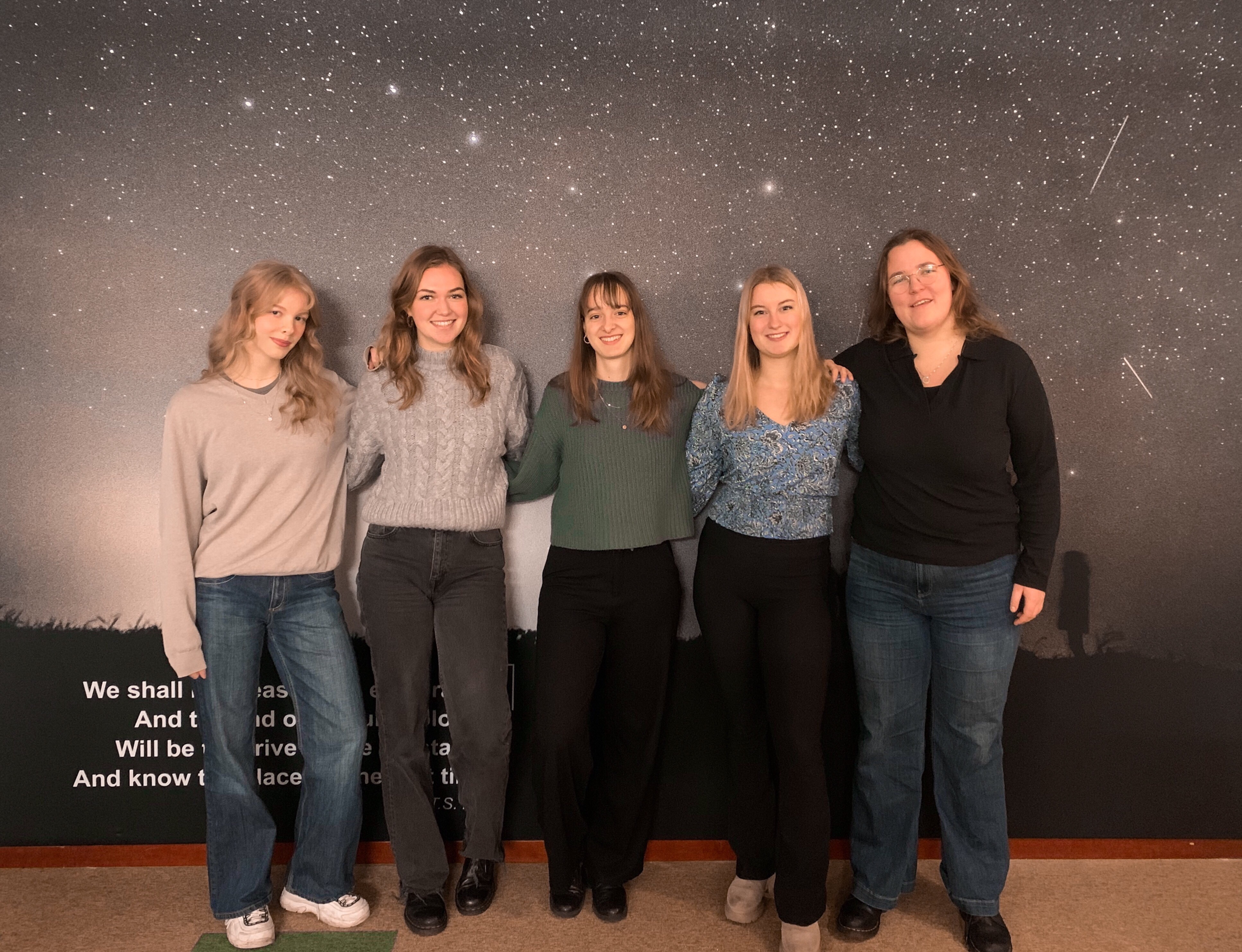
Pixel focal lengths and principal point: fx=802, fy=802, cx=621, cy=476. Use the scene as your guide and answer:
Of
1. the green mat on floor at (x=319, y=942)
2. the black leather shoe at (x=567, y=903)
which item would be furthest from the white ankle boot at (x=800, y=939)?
the green mat on floor at (x=319, y=942)

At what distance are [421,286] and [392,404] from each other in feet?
1.10

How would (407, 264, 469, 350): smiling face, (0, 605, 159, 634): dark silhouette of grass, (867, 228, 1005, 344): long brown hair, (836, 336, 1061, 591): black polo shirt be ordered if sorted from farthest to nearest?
(0, 605, 159, 634): dark silhouette of grass < (407, 264, 469, 350): smiling face < (867, 228, 1005, 344): long brown hair < (836, 336, 1061, 591): black polo shirt

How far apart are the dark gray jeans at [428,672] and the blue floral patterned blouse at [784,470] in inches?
27.7

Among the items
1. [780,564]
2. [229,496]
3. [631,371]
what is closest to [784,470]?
[780,564]

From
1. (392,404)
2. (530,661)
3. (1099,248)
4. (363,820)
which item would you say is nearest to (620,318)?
(392,404)

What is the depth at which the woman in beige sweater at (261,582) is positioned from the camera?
2.06m

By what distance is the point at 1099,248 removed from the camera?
8.11 feet

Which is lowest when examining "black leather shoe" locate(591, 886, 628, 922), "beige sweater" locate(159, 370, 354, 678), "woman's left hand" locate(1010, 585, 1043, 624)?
"black leather shoe" locate(591, 886, 628, 922)

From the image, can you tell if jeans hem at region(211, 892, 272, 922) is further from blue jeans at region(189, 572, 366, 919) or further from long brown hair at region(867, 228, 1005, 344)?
long brown hair at region(867, 228, 1005, 344)

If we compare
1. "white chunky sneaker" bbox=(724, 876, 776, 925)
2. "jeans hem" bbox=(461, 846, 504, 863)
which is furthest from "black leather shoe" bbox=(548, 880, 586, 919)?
"white chunky sneaker" bbox=(724, 876, 776, 925)

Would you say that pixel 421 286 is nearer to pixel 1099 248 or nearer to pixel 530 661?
pixel 530 661

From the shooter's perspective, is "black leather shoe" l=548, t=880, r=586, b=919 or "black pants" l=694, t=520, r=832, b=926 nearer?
"black pants" l=694, t=520, r=832, b=926

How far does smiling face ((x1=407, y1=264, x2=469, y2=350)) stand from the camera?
7.20 ft

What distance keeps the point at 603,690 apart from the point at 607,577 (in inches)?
14.7
